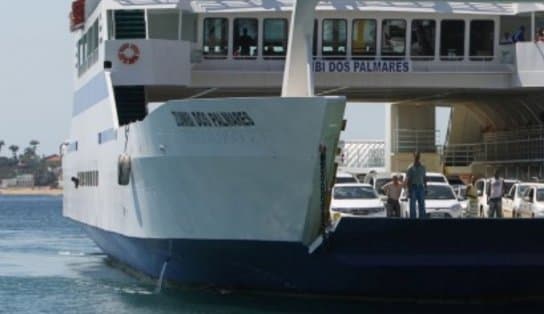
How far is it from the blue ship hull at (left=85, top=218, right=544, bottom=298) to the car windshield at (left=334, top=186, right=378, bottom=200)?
444 centimetres

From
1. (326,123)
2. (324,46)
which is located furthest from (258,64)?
(326,123)

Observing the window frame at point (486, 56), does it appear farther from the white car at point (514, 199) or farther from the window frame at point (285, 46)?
the window frame at point (285, 46)

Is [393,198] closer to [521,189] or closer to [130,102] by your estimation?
[521,189]

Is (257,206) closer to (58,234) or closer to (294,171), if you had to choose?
(294,171)

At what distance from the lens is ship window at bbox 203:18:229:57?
97.6 ft

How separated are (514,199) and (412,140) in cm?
592

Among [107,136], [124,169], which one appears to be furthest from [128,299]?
[107,136]

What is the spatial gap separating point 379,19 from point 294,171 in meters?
7.21

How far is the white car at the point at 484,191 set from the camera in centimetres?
2917

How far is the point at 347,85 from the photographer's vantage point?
97.2 feet

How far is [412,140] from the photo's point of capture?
36.3 meters

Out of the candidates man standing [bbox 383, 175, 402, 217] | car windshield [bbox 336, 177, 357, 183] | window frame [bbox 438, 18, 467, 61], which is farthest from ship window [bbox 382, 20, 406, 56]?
man standing [bbox 383, 175, 402, 217]

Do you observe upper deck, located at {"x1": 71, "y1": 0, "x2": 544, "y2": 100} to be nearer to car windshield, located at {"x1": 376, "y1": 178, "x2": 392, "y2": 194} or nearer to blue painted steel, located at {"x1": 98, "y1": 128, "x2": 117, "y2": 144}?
blue painted steel, located at {"x1": 98, "y1": 128, "x2": 117, "y2": 144}

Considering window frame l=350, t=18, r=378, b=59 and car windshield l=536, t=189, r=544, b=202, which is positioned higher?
window frame l=350, t=18, r=378, b=59
